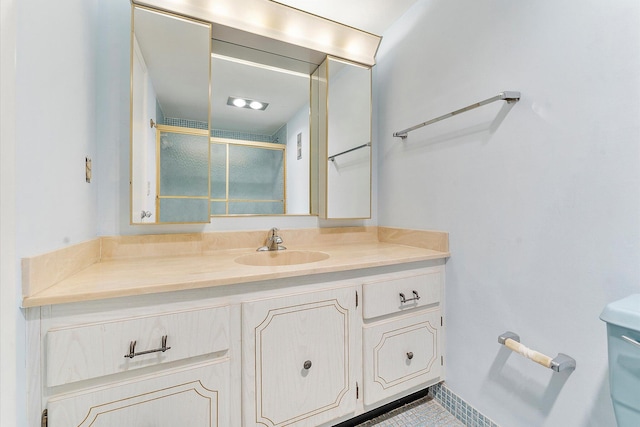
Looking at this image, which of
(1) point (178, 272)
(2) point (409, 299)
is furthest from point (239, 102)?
(2) point (409, 299)

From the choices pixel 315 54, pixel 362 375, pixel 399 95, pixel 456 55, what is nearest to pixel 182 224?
pixel 362 375

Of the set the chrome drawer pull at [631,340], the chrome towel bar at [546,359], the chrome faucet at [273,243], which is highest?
the chrome faucet at [273,243]

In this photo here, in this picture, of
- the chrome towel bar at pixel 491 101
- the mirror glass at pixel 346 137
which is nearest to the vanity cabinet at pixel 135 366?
the mirror glass at pixel 346 137

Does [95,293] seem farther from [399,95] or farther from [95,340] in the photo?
[399,95]

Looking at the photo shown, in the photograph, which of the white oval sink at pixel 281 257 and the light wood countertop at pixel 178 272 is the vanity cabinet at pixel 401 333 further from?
the white oval sink at pixel 281 257

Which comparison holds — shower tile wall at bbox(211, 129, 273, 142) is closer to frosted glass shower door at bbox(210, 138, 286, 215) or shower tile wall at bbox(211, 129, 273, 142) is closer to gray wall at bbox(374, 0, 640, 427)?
frosted glass shower door at bbox(210, 138, 286, 215)

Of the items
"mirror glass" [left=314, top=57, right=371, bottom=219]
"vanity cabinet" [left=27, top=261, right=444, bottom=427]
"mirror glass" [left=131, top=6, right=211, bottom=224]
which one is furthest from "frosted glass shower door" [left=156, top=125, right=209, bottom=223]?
"mirror glass" [left=314, top=57, right=371, bottom=219]

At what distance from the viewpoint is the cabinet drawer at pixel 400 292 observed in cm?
114

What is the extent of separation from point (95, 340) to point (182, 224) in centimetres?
66

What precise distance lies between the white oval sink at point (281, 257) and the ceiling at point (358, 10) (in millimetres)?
1319

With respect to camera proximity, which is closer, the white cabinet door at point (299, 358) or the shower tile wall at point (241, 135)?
the white cabinet door at point (299, 358)

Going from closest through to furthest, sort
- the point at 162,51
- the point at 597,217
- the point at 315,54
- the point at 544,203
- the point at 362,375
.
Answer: the point at 597,217 → the point at 544,203 → the point at 362,375 → the point at 162,51 → the point at 315,54

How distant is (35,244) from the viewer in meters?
0.71

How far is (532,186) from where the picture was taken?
1015mm
